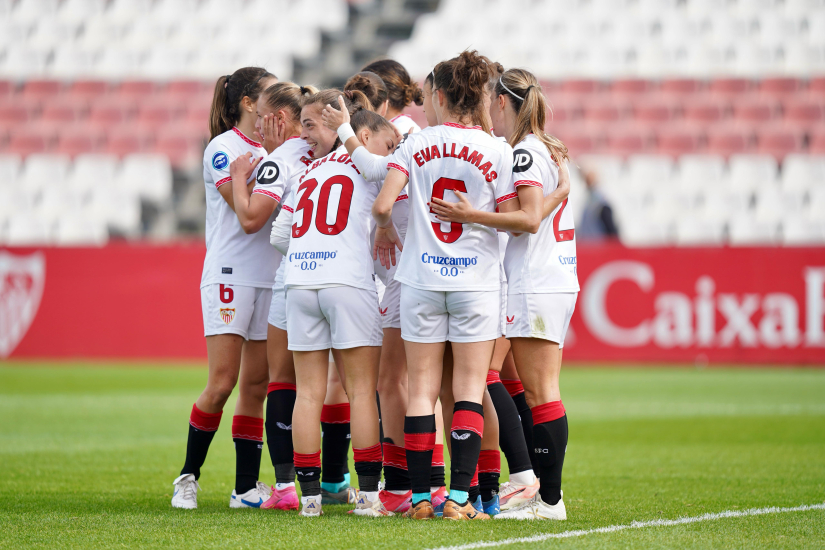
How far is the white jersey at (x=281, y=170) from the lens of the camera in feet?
15.0

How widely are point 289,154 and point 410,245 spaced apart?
0.92 meters

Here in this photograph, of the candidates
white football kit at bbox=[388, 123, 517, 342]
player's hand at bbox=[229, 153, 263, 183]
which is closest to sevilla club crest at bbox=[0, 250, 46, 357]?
player's hand at bbox=[229, 153, 263, 183]

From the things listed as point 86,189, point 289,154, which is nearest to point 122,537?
point 289,154

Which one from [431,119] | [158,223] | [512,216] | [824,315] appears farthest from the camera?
[158,223]

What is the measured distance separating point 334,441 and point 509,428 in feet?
3.34

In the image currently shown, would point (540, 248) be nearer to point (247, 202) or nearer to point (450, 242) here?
point (450, 242)

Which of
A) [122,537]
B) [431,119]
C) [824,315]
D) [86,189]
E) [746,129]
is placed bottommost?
[122,537]

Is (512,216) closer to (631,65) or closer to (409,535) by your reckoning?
(409,535)

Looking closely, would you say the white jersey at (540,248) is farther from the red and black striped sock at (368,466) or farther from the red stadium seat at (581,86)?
the red stadium seat at (581,86)

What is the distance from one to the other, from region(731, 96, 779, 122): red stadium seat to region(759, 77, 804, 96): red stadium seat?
19cm

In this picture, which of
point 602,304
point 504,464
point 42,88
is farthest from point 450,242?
point 42,88

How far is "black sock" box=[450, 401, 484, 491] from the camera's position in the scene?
159 inches

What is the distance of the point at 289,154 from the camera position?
471 centimetres

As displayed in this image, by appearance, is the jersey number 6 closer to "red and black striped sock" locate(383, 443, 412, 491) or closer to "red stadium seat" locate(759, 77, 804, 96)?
"red and black striped sock" locate(383, 443, 412, 491)
